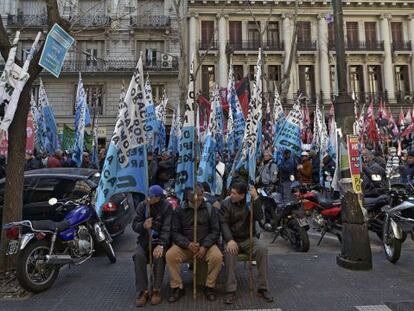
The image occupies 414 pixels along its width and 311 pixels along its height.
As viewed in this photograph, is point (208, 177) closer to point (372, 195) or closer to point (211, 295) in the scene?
point (211, 295)

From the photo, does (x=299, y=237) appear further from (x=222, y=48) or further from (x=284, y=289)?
(x=222, y=48)

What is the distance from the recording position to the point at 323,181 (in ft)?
35.7

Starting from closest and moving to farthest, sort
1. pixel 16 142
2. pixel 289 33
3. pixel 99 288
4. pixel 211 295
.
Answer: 1. pixel 211 295
2. pixel 99 288
3. pixel 16 142
4. pixel 289 33

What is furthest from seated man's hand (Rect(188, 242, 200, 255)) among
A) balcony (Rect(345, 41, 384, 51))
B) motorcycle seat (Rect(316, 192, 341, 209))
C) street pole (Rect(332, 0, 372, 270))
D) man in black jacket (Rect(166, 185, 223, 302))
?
balcony (Rect(345, 41, 384, 51))

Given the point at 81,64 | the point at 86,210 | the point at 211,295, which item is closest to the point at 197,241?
the point at 211,295

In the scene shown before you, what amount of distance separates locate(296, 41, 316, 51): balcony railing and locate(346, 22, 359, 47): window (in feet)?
10.3

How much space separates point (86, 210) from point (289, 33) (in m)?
28.5

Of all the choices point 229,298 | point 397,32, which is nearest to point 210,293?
point 229,298

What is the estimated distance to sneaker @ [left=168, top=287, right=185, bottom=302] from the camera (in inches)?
194

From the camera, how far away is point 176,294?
4.96 metres

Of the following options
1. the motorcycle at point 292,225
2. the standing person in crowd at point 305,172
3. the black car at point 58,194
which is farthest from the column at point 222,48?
the black car at point 58,194

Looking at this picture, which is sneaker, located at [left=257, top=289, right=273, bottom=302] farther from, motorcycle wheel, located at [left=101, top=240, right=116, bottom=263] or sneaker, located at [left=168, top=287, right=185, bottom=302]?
motorcycle wheel, located at [left=101, top=240, right=116, bottom=263]

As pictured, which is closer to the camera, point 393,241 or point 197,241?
point 197,241

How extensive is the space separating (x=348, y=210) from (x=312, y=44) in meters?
28.0
